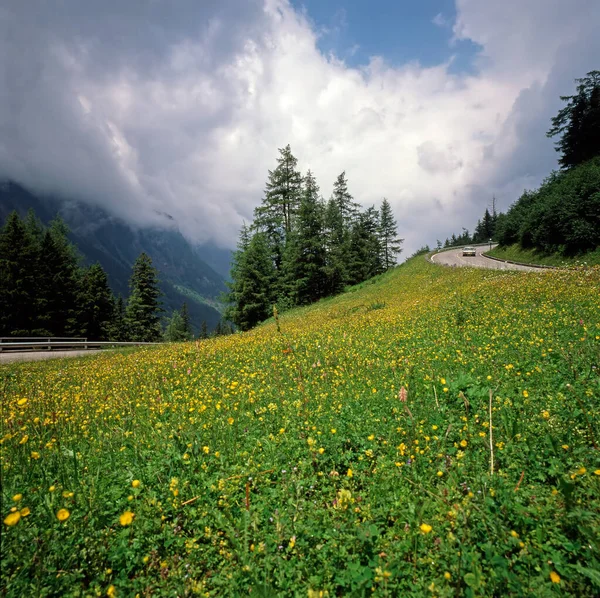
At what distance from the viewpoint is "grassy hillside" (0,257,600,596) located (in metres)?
2.53

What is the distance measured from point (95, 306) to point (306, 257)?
2943 centimetres

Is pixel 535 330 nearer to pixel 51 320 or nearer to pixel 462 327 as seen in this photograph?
pixel 462 327

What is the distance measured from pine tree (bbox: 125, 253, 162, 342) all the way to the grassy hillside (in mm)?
40372

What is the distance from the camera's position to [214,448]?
4.27 metres

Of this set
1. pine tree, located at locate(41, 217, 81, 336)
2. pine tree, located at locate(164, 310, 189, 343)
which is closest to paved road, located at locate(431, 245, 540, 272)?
pine tree, located at locate(41, 217, 81, 336)

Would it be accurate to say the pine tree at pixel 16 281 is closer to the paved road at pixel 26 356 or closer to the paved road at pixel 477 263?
the paved road at pixel 26 356

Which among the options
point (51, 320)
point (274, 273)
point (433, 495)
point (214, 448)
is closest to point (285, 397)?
point (214, 448)

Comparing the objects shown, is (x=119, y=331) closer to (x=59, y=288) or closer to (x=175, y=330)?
(x=59, y=288)

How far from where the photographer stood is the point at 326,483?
12.1 feet

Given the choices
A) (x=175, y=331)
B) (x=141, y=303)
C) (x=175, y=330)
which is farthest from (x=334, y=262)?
(x=175, y=330)

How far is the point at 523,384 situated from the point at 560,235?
31.6 metres

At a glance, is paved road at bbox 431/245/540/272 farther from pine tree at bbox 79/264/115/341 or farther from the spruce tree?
the spruce tree

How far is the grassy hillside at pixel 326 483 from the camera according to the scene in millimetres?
2531

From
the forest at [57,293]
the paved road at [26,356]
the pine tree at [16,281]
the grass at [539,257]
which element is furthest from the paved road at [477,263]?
the pine tree at [16,281]
